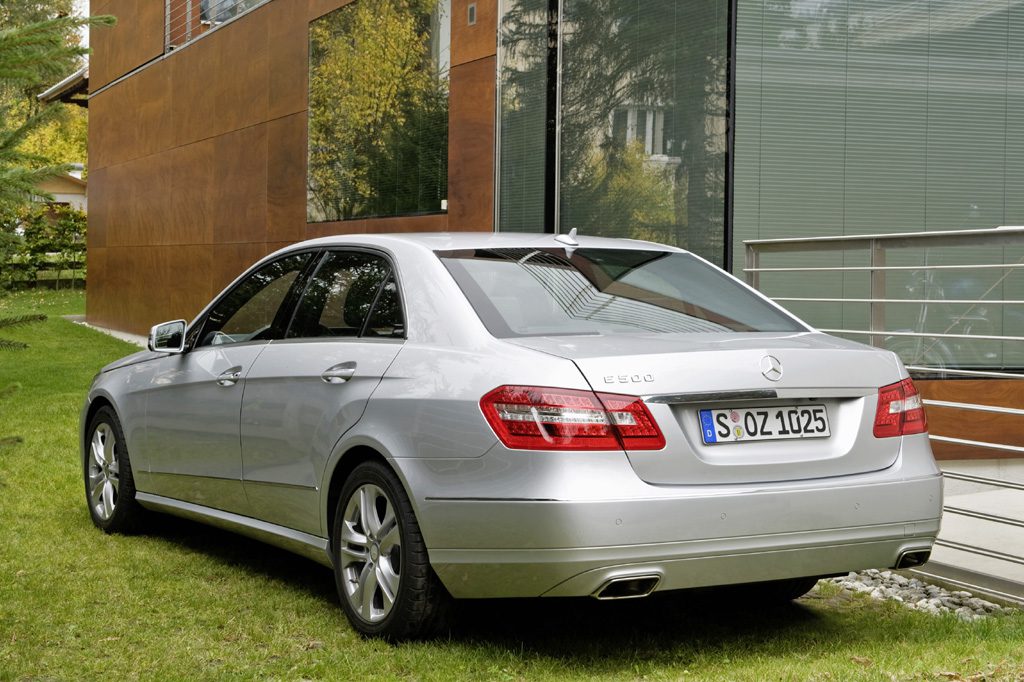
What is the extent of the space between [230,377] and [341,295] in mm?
774

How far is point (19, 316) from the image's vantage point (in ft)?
10.7

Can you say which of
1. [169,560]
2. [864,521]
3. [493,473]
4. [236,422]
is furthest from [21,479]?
[864,521]

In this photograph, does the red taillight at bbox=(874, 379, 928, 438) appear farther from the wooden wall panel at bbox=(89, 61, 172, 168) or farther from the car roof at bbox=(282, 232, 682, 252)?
the wooden wall panel at bbox=(89, 61, 172, 168)

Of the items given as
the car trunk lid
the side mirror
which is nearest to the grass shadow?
the side mirror

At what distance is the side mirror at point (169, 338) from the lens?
265 inches

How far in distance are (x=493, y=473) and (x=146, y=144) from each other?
21.8 m

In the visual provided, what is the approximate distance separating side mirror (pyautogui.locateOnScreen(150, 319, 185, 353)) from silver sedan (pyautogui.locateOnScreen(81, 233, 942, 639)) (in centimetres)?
89

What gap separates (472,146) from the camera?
44.9 ft

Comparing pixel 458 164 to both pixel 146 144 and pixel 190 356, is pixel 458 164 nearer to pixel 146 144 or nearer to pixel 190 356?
pixel 190 356

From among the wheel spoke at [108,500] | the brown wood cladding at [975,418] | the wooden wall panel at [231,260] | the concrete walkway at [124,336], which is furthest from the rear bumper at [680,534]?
the concrete walkway at [124,336]

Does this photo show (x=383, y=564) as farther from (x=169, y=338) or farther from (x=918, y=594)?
(x=918, y=594)

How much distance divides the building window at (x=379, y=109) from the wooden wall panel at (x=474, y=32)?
0.20 meters

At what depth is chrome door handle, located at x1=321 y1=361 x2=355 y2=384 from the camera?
203 inches

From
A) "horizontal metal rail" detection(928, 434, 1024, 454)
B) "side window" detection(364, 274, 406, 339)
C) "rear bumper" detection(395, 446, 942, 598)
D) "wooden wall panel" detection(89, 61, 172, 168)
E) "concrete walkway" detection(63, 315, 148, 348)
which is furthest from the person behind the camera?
"wooden wall panel" detection(89, 61, 172, 168)
